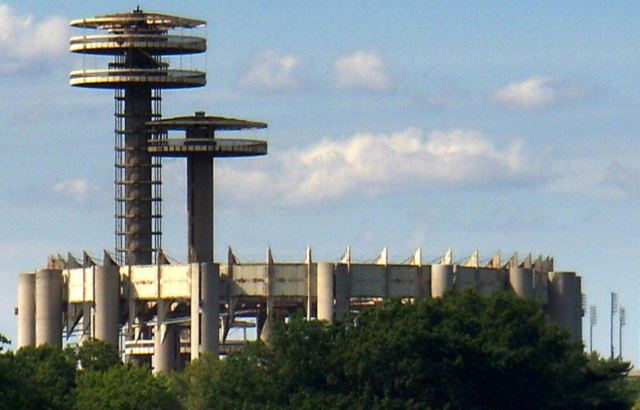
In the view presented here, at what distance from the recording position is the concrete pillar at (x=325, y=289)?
133250 millimetres

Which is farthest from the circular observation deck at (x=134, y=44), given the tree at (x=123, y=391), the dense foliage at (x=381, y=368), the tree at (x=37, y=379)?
the tree at (x=123, y=391)

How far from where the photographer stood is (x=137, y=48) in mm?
148000

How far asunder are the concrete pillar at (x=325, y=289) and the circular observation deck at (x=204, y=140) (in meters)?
14.0

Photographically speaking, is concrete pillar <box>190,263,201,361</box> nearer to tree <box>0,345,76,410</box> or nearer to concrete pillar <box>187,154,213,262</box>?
concrete pillar <box>187,154,213,262</box>

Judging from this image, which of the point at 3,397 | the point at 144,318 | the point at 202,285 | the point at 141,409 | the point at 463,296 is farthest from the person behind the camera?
the point at 144,318

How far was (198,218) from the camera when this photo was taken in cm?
14525

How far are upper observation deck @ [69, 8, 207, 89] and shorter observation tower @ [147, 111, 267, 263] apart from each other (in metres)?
3.77

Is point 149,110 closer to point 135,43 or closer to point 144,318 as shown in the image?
point 135,43

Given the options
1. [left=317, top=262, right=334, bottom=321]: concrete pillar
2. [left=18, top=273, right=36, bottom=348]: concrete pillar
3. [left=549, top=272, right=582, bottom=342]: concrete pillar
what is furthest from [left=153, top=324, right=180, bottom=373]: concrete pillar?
[left=549, top=272, right=582, bottom=342]: concrete pillar

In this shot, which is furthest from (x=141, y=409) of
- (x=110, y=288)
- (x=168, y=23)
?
(x=168, y=23)

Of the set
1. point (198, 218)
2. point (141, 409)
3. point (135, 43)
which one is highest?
point (135, 43)

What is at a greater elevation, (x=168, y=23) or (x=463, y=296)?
(x=168, y=23)

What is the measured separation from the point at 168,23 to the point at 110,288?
22.1 meters

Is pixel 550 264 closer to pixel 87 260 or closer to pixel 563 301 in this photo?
pixel 563 301
